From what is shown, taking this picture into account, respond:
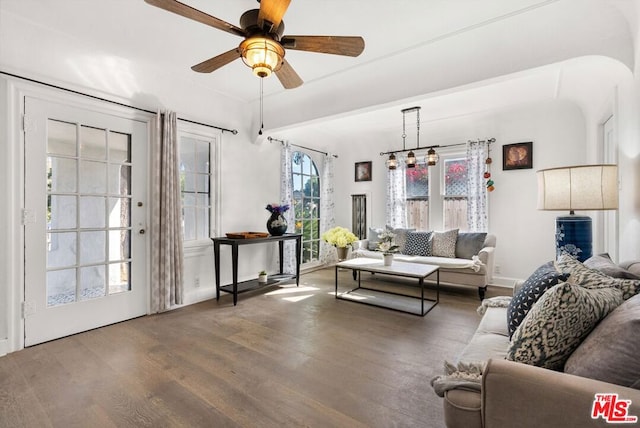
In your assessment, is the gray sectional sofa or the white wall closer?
the gray sectional sofa

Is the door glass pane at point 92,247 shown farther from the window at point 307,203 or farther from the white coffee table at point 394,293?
the window at point 307,203

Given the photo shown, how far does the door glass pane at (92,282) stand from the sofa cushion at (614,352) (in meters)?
3.61

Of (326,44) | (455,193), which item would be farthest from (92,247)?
(455,193)

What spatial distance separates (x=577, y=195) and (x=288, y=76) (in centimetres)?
226

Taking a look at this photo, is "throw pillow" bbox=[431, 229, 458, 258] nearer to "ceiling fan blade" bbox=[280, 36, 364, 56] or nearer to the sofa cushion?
"ceiling fan blade" bbox=[280, 36, 364, 56]

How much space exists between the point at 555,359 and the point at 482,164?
13.5 ft

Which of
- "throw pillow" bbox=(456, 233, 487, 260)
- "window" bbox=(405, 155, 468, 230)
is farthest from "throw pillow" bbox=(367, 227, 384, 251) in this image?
"throw pillow" bbox=(456, 233, 487, 260)

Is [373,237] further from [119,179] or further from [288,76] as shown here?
[119,179]

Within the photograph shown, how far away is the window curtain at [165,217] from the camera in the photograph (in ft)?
10.9

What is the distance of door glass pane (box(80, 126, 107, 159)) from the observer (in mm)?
2903

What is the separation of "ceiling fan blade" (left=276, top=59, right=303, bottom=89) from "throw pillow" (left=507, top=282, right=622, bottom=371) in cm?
199

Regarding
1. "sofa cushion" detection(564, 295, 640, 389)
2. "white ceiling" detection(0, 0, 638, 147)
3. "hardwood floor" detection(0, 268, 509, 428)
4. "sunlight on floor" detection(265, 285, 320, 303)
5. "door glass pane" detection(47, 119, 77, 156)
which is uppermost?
"white ceiling" detection(0, 0, 638, 147)

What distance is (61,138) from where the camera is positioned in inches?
109

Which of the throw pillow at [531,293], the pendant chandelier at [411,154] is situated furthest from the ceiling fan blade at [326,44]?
the pendant chandelier at [411,154]
